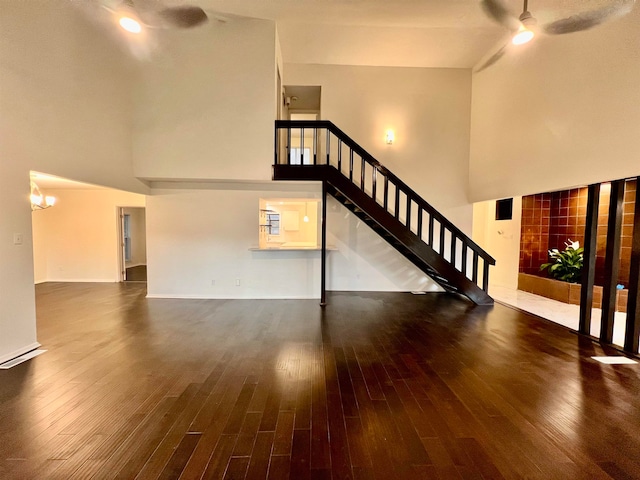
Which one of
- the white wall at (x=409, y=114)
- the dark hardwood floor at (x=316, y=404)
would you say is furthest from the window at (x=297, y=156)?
the dark hardwood floor at (x=316, y=404)

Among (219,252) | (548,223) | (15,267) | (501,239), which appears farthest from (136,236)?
(548,223)

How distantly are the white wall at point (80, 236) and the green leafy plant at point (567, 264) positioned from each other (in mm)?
9690

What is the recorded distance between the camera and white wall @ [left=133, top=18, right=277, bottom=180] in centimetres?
482

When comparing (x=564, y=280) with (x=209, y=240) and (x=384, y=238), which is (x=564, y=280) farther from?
(x=209, y=240)

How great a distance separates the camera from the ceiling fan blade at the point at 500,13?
11.4 feet

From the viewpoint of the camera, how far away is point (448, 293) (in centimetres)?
615

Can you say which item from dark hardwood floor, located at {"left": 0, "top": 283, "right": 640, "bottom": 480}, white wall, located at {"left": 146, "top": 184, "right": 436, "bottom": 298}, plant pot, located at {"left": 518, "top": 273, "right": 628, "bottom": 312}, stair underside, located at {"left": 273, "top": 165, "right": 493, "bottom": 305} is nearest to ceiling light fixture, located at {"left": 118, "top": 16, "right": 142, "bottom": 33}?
stair underside, located at {"left": 273, "top": 165, "right": 493, "bottom": 305}

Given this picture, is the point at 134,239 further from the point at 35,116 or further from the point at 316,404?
the point at 316,404

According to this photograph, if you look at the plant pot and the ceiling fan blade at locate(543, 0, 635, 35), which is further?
the plant pot

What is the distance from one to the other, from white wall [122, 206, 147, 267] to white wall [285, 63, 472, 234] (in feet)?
25.9

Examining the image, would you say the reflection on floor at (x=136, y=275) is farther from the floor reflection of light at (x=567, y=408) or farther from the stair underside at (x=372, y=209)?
the floor reflection of light at (x=567, y=408)

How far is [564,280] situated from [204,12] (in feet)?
26.6

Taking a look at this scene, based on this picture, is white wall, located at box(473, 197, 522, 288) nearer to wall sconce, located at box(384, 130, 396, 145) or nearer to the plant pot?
the plant pot

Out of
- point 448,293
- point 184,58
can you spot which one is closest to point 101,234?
point 184,58
